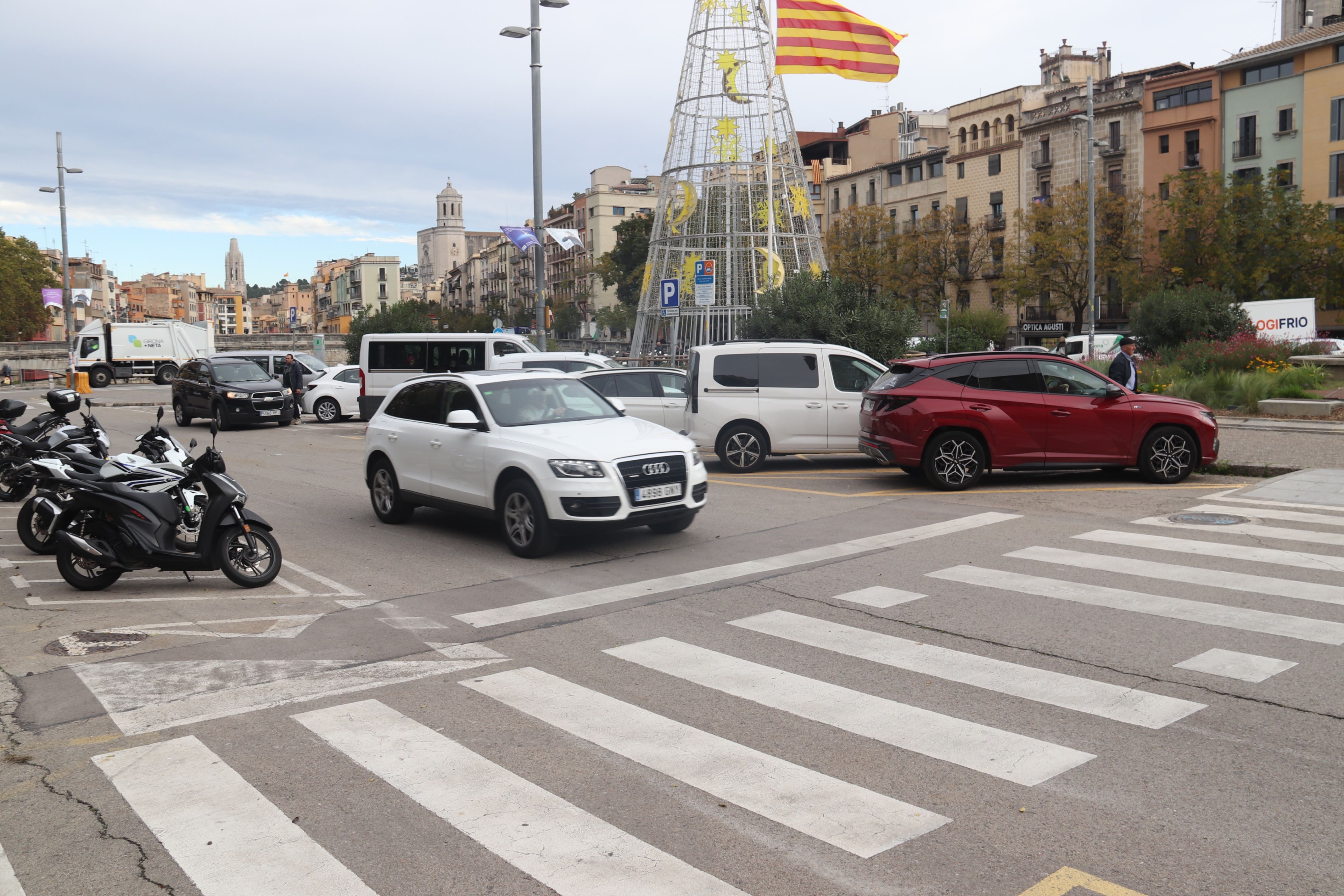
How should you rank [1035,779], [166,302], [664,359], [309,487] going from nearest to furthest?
[1035,779] → [309,487] → [664,359] → [166,302]

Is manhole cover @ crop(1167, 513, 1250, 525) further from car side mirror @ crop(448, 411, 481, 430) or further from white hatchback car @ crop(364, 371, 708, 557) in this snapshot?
car side mirror @ crop(448, 411, 481, 430)

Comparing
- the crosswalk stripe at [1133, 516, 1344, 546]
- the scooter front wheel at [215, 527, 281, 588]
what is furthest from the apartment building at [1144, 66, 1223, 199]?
the scooter front wheel at [215, 527, 281, 588]

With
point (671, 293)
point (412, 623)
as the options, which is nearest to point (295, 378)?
point (671, 293)

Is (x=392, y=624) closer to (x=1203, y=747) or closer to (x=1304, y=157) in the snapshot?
(x=1203, y=747)

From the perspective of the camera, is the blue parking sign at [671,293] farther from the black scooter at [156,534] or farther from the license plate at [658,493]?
the black scooter at [156,534]

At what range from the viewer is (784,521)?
441 inches

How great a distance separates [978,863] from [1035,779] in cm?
84

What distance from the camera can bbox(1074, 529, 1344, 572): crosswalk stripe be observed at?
8477mm

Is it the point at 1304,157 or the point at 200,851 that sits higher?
the point at 1304,157

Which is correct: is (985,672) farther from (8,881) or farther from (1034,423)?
(1034,423)

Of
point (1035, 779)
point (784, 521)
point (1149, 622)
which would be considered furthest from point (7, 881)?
point (784, 521)

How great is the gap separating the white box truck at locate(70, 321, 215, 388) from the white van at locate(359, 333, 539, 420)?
31.3 metres

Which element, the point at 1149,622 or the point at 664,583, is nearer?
the point at 1149,622

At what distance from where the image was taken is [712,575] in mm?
8727
